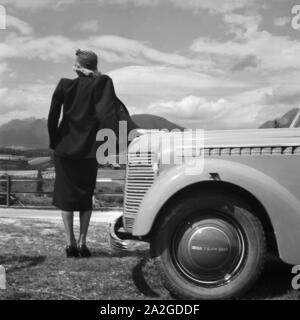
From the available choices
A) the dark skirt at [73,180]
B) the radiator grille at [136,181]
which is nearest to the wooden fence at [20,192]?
the dark skirt at [73,180]

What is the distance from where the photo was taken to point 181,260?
10.9 ft

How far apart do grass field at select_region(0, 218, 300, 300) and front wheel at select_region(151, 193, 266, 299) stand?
246mm

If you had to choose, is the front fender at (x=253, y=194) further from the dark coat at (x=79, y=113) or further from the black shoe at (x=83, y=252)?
the black shoe at (x=83, y=252)

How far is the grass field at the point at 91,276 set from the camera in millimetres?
3504

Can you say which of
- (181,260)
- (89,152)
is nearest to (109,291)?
(181,260)

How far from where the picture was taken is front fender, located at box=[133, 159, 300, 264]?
10.4 feet

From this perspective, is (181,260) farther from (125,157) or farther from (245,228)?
(125,157)

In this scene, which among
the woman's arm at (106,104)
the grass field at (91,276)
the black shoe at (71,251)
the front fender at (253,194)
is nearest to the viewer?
the front fender at (253,194)

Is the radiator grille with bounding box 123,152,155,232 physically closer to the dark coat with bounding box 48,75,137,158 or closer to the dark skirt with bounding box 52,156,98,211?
the dark coat with bounding box 48,75,137,158

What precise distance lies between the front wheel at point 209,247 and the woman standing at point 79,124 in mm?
1241

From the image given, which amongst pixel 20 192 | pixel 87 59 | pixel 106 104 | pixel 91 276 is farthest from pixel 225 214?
pixel 20 192

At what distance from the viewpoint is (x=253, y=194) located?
3.19m

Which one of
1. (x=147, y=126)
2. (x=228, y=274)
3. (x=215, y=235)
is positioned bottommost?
(x=228, y=274)
